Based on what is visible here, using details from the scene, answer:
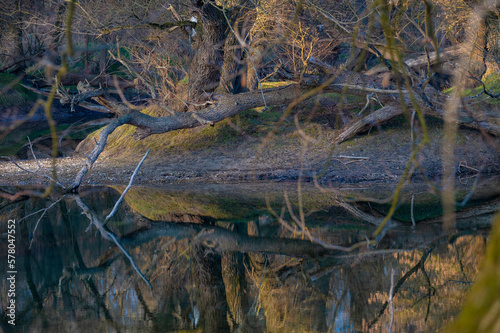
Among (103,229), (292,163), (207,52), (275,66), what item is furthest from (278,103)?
(103,229)

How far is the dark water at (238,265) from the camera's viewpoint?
4.45 m

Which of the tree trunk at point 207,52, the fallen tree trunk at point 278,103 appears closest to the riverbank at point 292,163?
the fallen tree trunk at point 278,103

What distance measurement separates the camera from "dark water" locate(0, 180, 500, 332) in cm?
445

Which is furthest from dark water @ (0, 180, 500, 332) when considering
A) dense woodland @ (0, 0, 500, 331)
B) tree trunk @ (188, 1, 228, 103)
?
tree trunk @ (188, 1, 228, 103)

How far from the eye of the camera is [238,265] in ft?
19.8

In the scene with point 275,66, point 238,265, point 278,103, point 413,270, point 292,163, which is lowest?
point 413,270

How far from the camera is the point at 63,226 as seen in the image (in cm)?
771

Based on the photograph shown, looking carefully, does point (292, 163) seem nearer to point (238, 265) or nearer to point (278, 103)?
point (278, 103)

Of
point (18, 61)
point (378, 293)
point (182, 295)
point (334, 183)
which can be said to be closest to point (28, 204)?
point (182, 295)

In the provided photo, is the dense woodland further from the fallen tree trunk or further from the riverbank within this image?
the riverbank

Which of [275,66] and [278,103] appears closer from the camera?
[275,66]

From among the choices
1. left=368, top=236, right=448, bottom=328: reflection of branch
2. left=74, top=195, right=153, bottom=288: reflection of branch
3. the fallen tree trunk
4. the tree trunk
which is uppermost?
the tree trunk

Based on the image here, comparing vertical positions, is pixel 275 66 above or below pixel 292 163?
above

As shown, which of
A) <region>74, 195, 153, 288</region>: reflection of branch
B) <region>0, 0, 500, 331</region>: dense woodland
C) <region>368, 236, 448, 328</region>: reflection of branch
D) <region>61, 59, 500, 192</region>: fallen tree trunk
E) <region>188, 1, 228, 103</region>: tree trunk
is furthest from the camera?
<region>188, 1, 228, 103</region>: tree trunk
